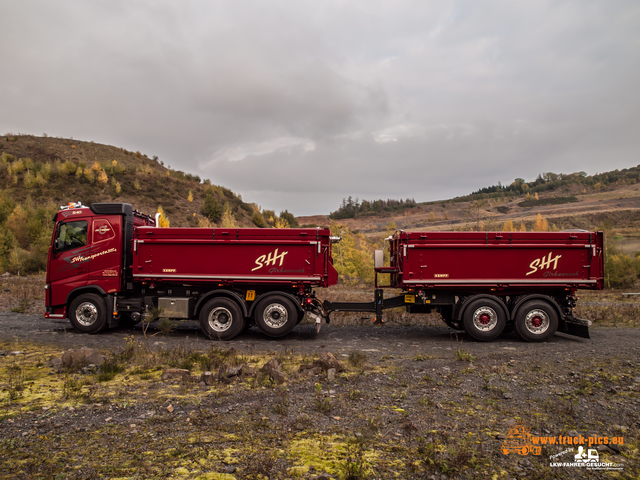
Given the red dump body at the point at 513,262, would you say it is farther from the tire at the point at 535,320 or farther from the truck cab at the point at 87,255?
the truck cab at the point at 87,255

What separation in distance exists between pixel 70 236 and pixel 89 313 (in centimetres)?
227

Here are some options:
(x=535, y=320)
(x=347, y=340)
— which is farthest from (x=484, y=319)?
(x=347, y=340)

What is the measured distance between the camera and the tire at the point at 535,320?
9977mm

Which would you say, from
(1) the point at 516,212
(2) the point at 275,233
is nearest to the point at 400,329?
(2) the point at 275,233

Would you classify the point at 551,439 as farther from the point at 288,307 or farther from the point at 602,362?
the point at 288,307

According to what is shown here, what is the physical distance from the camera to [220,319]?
1036 cm

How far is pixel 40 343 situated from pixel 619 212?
113m

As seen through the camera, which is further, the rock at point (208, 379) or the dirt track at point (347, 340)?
→ the dirt track at point (347, 340)

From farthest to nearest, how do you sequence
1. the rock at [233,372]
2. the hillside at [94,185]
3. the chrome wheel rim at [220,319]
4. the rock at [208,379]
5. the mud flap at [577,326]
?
the hillside at [94,185] → the chrome wheel rim at [220,319] → the mud flap at [577,326] → the rock at [233,372] → the rock at [208,379]

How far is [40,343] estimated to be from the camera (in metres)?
9.41

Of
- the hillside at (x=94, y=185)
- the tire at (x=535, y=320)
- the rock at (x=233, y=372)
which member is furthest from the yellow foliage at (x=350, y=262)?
the hillside at (x=94, y=185)

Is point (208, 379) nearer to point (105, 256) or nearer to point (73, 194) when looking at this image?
point (105, 256)

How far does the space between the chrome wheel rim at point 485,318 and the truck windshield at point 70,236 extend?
36.5 feet

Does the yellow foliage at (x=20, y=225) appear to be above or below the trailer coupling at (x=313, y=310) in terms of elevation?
above
